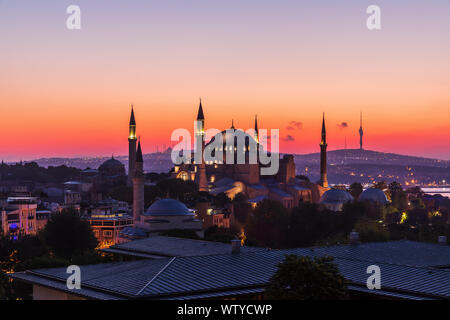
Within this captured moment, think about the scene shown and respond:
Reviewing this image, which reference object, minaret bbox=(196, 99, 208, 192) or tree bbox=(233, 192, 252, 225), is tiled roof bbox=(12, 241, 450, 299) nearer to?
tree bbox=(233, 192, 252, 225)

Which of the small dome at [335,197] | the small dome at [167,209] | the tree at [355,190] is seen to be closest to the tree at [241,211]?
the small dome at [335,197]

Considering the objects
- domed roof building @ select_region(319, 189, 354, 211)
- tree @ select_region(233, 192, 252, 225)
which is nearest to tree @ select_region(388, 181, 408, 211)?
domed roof building @ select_region(319, 189, 354, 211)

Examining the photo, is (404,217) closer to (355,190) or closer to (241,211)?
(241,211)

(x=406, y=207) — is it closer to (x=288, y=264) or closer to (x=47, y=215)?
(x=47, y=215)

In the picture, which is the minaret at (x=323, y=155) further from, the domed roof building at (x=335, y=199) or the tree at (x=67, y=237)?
the tree at (x=67, y=237)

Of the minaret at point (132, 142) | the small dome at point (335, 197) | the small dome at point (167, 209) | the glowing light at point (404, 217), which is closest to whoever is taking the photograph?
the small dome at point (167, 209)

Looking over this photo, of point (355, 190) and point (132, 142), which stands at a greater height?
point (132, 142)

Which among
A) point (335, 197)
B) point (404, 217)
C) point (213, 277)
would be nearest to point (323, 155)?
point (335, 197)
